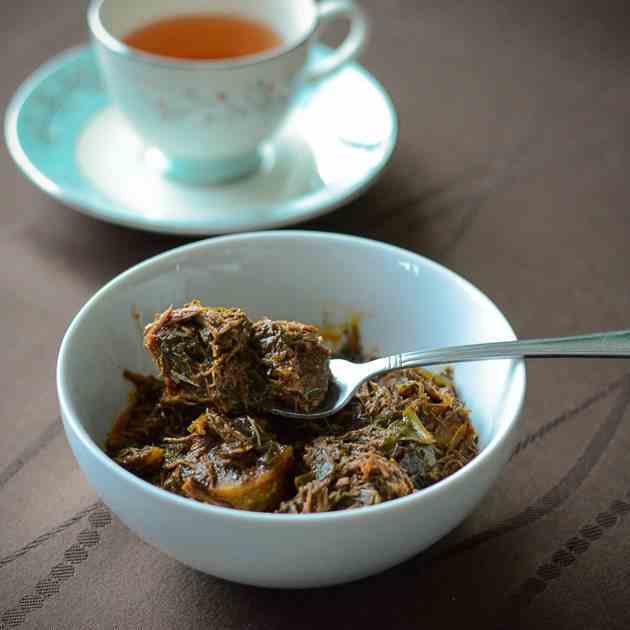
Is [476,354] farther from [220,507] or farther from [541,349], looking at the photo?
[220,507]

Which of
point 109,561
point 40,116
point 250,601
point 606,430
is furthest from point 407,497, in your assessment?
point 40,116

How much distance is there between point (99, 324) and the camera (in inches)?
51.5

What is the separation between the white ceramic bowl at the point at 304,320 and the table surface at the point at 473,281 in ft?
0.46

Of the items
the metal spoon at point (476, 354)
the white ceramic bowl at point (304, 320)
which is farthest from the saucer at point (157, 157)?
the metal spoon at point (476, 354)

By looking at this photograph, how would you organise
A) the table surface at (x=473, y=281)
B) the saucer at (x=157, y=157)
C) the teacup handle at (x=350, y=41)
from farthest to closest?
1. the teacup handle at (x=350, y=41)
2. the saucer at (x=157, y=157)
3. the table surface at (x=473, y=281)

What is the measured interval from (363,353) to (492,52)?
1417 mm

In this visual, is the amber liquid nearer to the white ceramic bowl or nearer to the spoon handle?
the white ceramic bowl

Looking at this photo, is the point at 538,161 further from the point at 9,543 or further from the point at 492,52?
the point at 9,543

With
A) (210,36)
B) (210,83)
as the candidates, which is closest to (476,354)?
(210,83)

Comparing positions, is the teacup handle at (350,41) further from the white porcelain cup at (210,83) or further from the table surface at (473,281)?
the table surface at (473,281)

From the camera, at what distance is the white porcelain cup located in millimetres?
1832

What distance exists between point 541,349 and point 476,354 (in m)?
0.09

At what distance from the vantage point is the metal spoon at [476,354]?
3.98 ft

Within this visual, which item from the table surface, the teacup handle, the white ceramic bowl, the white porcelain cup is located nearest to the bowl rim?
the white ceramic bowl
